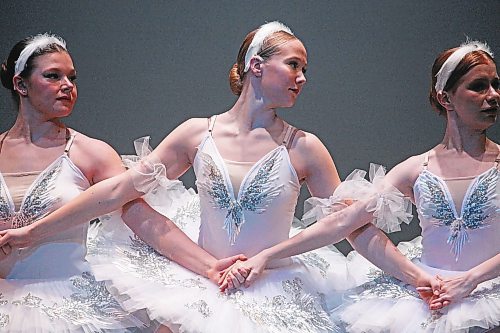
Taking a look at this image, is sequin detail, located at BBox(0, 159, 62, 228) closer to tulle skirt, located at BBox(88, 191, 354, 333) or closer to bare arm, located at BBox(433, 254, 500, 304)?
tulle skirt, located at BBox(88, 191, 354, 333)

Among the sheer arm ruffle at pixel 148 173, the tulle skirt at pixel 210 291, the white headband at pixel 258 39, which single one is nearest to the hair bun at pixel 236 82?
the white headband at pixel 258 39

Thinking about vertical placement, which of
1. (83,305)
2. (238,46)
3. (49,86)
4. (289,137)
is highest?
(238,46)

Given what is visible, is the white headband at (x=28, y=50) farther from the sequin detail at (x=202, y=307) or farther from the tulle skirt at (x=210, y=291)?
the sequin detail at (x=202, y=307)

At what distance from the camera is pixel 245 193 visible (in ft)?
9.64

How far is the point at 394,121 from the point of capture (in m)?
3.71

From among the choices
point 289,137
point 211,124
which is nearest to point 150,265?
point 211,124

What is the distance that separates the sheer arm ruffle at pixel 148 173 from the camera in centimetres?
296

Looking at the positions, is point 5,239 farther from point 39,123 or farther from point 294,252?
point 294,252

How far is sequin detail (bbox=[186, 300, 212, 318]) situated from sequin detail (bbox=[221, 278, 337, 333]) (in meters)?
0.09

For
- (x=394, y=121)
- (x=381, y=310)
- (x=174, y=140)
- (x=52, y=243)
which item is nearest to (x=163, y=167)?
(x=174, y=140)

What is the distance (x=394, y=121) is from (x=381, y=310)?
3.71 feet

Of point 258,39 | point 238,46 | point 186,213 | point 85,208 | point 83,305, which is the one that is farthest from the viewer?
point 238,46

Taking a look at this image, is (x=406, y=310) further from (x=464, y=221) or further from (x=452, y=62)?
(x=452, y=62)

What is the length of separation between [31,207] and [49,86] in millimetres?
422
